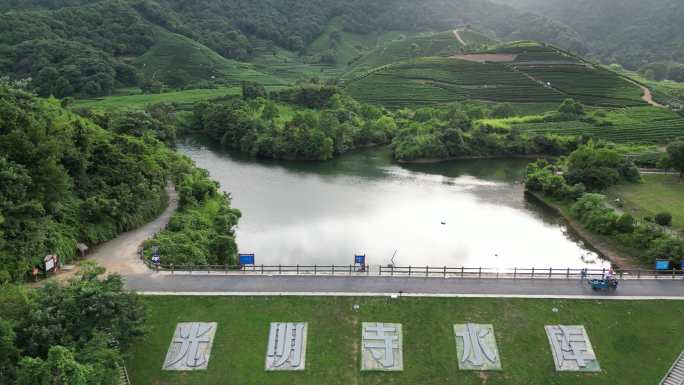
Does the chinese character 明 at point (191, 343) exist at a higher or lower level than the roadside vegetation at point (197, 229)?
lower

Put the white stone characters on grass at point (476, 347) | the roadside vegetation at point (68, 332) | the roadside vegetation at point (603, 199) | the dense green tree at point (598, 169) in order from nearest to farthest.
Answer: the roadside vegetation at point (68, 332) → the white stone characters on grass at point (476, 347) → the roadside vegetation at point (603, 199) → the dense green tree at point (598, 169)

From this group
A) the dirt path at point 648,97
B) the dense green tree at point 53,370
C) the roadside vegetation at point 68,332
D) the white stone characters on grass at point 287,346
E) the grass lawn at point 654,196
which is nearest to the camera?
the dense green tree at point 53,370

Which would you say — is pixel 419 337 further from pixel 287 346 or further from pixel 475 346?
pixel 287 346

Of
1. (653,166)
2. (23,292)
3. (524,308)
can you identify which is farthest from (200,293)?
(653,166)

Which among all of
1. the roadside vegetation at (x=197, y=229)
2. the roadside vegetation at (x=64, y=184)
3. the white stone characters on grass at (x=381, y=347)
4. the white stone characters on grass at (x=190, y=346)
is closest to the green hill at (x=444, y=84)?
the roadside vegetation at (x=197, y=229)

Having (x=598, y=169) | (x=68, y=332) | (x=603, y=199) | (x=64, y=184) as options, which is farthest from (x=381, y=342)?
(x=598, y=169)

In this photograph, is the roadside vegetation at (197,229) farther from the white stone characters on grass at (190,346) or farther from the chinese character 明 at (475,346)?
the chinese character 明 at (475,346)
